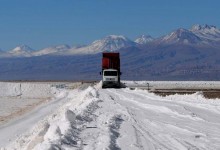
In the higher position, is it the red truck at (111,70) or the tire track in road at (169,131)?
the red truck at (111,70)

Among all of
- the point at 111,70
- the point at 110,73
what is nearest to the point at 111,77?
the point at 110,73

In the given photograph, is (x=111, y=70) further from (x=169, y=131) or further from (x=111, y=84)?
(x=169, y=131)

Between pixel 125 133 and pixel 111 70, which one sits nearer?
pixel 125 133

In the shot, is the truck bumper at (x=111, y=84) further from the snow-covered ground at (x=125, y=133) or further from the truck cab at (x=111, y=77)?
the snow-covered ground at (x=125, y=133)

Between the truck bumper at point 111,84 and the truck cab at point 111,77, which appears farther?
the truck bumper at point 111,84

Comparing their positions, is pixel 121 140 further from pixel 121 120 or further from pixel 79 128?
pixel 121 120

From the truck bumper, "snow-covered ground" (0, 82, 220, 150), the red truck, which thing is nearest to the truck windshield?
the red truck

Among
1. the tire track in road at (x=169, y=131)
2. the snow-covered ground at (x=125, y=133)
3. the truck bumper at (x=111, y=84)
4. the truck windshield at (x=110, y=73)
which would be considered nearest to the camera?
the snow-covered ground at (x=125, y=133)

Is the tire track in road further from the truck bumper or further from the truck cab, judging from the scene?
the truck bumper

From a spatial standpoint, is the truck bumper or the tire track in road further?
the truck bumper

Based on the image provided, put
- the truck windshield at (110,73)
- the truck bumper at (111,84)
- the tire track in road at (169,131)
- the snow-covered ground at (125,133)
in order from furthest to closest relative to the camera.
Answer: the truck bumper at (111,84) < the truck windshield at (110,73) < the tire track in road at (169,131) < the snow-covered ground at (125,133)

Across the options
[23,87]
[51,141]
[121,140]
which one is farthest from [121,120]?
[23,87]

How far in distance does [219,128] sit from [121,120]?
3780 mm

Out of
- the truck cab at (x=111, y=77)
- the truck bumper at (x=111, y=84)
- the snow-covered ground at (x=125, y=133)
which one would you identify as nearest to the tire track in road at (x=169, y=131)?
the snow-covered ground at (x=125, y=133)
